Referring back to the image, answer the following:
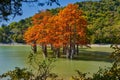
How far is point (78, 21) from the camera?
3159 centimetres

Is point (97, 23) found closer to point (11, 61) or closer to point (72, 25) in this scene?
point (72, 25)

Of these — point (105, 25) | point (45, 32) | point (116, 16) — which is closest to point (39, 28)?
point (45, 32)

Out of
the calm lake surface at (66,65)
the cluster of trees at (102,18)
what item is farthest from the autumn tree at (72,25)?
the cluster of trees at (102,18)

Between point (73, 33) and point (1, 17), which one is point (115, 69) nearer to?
point (1, 17)

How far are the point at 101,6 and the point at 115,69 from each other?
295 ft

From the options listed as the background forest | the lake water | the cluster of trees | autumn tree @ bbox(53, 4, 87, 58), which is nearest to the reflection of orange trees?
autumn tree @ bbox(53, 4, 87, 58)

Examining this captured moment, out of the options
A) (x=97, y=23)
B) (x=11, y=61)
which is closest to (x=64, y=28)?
(x=11, y=61)

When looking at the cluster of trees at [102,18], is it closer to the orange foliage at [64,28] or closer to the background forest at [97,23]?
the background forest at [97,23]

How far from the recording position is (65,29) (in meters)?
32.4

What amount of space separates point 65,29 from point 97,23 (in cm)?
4855

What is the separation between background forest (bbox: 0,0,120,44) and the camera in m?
75.2

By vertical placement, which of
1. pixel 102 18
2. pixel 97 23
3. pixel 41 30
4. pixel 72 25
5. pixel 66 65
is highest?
pixel 102 18

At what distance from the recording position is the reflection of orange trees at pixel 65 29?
3164 cm

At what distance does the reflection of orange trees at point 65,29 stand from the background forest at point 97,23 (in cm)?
3325
